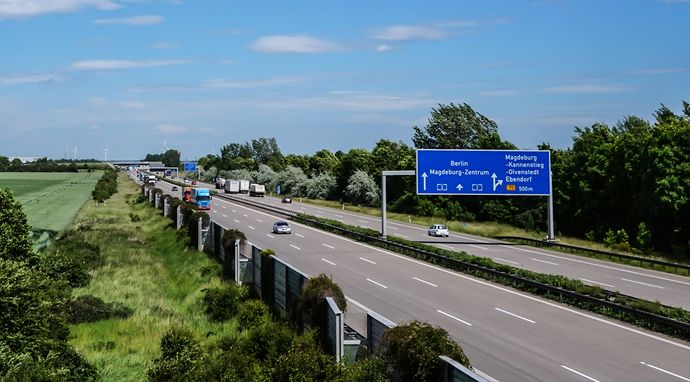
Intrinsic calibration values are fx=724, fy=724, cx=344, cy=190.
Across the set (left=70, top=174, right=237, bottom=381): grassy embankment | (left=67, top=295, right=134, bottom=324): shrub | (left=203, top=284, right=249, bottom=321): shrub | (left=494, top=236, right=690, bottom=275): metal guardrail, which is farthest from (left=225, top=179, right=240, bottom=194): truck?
(left=203, top=284, right=249, bottom=321): shrub

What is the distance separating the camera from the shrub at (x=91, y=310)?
2591 cm

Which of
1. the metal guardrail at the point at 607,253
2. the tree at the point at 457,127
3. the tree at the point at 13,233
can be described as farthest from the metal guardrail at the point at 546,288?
the tree at the point at 457,127

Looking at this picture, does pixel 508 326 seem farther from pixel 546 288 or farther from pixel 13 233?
pixel 13 233

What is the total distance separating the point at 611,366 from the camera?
741 inches

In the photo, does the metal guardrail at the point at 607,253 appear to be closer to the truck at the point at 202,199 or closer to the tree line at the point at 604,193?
the tree line at the point at 604,193

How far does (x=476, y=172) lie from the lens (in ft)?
164

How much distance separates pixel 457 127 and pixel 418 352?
119m

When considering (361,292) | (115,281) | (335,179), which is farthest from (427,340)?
(335,179)

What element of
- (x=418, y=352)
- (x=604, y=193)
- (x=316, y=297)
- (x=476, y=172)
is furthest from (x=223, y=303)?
(x=604, y=193)

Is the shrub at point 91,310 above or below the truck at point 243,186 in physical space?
below

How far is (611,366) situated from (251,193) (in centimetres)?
11488

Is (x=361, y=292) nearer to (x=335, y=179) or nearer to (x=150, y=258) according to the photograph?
(x=150, y=258)

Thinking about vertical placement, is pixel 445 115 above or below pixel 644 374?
above

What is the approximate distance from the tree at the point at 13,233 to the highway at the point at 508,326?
42.0 ft
